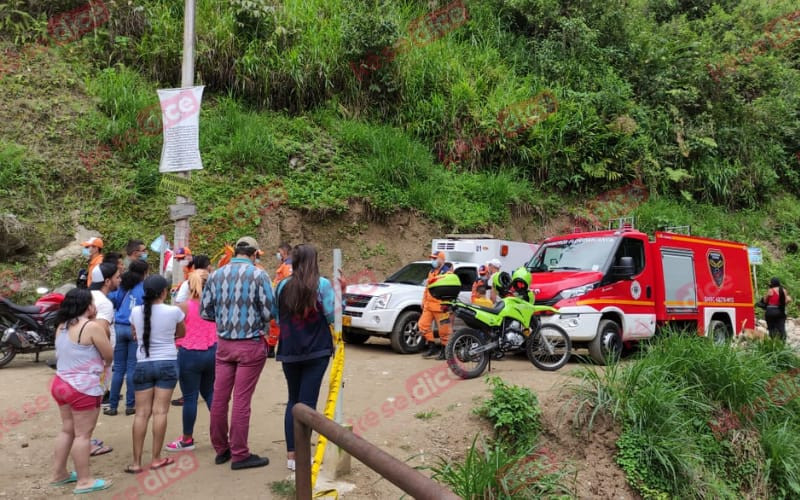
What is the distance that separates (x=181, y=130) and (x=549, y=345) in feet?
21.2

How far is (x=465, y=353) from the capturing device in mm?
7922

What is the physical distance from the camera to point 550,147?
17.5 metres

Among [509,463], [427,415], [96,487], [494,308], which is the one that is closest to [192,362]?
[96,487]

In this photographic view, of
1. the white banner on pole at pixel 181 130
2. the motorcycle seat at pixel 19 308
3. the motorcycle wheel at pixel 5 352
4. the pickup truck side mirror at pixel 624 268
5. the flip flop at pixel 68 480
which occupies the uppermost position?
the white banner on pole at pixel 181 130

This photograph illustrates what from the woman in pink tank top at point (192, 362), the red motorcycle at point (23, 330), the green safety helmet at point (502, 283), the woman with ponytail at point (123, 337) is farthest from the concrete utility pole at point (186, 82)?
the green safety helmet at point (502, 283)

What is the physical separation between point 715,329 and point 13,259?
1418 cm

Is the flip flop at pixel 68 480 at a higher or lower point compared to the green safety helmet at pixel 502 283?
lower

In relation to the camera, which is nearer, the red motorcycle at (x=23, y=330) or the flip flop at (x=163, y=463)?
the flip flop at (x=163, y=463)

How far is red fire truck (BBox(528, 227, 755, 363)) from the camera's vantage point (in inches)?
349

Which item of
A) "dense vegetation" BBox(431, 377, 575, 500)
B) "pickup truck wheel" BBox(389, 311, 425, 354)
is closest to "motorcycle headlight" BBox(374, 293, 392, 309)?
"pickup truck wheel" BBox(389, 311, 425, 354)

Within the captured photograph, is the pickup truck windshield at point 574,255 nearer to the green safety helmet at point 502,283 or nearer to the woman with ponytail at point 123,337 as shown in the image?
the green safety helmet at point 502,283

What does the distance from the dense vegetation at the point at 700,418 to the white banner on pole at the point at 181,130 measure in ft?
20.6

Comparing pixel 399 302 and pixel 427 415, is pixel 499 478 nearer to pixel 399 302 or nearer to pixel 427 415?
pixel 427 415

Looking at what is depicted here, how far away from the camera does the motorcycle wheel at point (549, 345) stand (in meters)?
8.39
